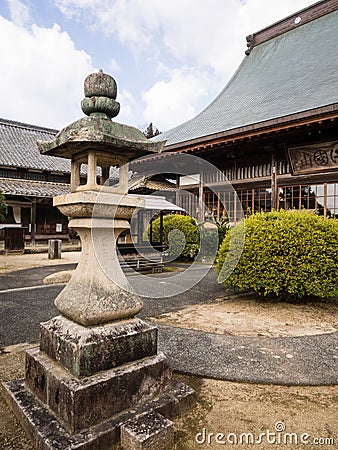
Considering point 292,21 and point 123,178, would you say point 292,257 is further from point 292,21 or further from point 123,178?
point 292,21

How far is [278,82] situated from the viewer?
11859 mm

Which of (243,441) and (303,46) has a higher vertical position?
(303,46)

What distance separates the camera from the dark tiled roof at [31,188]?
16.8 meters

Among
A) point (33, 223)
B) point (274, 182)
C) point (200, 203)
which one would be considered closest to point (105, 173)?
point (274, 182)

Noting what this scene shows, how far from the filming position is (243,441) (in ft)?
6.76

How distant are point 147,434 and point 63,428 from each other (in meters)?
0.53

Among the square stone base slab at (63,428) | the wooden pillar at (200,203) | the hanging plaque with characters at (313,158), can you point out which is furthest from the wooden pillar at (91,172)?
the wooden pillar at (200,203)

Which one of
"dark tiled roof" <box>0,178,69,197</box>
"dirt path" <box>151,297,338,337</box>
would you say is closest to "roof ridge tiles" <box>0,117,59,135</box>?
"dark tiled roof" <box>0,178,69,197</box>

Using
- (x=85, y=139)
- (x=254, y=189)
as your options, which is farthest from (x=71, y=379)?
(x=254, y=189)

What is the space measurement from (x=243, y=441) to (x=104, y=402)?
3.04ft

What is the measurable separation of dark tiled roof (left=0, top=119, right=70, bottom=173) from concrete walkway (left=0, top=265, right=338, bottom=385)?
627 inches

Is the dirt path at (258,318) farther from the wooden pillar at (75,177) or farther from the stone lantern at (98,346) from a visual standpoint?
the wooden pillar at (75,177)

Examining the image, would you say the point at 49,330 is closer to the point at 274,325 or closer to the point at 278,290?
the point at 274,325

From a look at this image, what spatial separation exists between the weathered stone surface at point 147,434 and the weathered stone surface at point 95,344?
1.32ft
